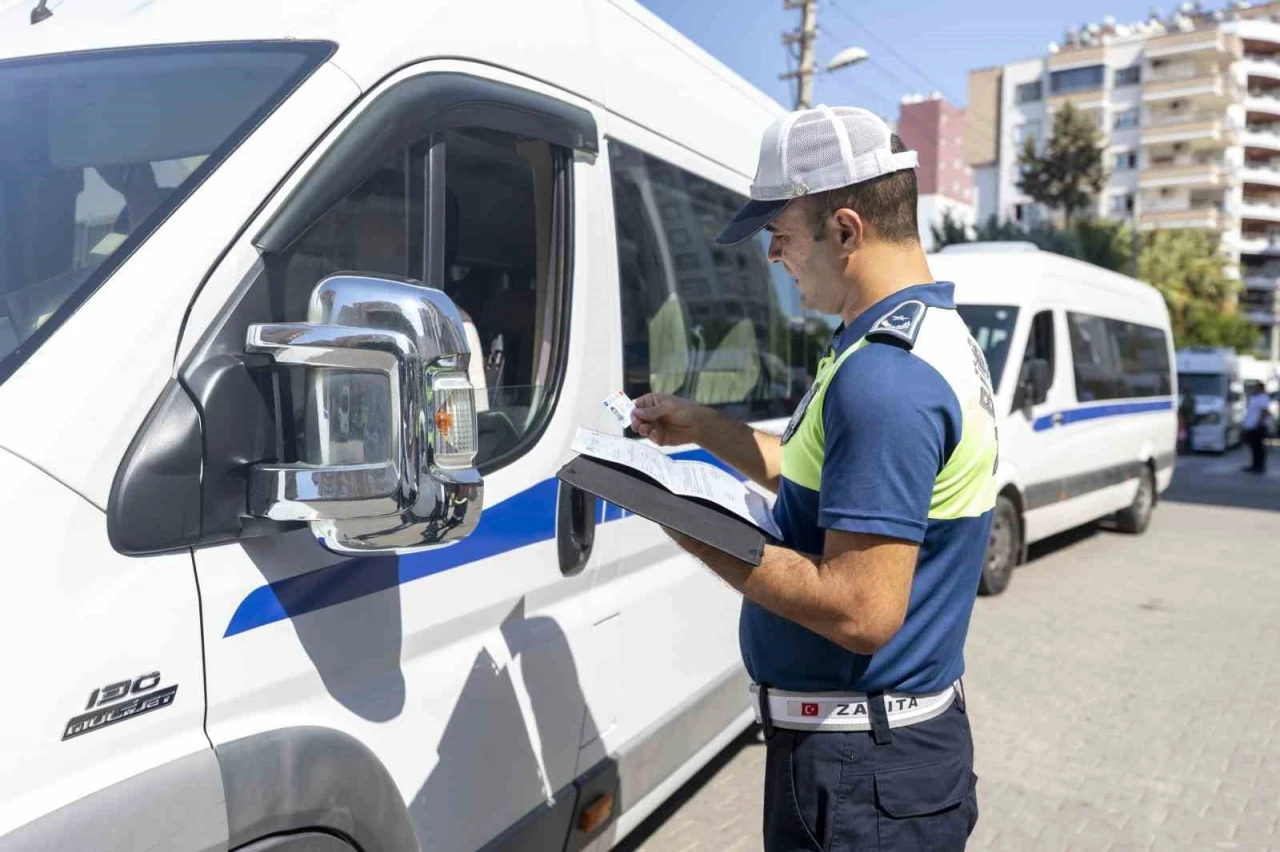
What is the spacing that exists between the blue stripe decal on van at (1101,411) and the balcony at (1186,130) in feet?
210

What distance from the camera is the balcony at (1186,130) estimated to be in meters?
66.4

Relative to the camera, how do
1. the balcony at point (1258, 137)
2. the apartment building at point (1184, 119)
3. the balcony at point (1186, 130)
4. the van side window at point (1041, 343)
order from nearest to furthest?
1. the van side window at point (1041, 343)
2. the balcony at point (1186, 130)
3. the apartment building at point (1184, 119)
4. the balcony at point (1258, 137)

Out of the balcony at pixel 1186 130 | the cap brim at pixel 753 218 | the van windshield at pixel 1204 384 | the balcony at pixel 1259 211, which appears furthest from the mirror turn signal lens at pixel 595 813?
the balcony at pixel 1259 211

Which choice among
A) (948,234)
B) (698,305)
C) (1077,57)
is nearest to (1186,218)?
(1077,57)

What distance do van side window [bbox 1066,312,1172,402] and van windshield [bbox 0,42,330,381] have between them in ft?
26.3

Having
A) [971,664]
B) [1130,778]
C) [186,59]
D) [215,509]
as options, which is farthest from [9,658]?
[971,664]

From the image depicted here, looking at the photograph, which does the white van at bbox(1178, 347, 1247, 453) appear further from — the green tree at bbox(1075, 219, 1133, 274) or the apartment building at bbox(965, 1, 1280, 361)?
the apartment building at bbox(965, 1, 1280, 361)

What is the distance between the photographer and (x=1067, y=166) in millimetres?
42469

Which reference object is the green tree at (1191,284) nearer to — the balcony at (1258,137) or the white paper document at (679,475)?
the balcony at (1258,137)

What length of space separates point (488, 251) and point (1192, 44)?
76.3 metres

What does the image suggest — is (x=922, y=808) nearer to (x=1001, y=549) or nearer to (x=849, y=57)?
(x=1001, y=549)

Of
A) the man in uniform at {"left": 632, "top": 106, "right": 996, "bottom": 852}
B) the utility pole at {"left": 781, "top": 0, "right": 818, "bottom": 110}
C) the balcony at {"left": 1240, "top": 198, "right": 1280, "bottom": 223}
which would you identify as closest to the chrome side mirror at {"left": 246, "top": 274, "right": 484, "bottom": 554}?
the man in uniform at {"left": 632, "top": 106, "right": 996, "bottom": 852}

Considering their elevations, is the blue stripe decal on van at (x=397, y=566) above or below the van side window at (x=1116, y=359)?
below

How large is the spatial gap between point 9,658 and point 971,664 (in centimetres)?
566
